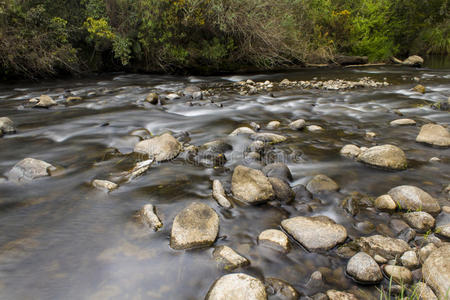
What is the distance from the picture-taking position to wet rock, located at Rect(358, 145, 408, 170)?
120 inches

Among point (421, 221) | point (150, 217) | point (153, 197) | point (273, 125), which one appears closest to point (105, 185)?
point (153, 197)

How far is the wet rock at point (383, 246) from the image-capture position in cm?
186

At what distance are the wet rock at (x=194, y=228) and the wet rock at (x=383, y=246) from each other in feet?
3.39

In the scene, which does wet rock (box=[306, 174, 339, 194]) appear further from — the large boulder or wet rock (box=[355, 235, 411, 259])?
the large boulder

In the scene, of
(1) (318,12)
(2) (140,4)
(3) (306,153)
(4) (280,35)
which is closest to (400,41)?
(1) (318,12)

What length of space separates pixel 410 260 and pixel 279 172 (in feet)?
4.49

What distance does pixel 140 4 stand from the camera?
9805 millimetres

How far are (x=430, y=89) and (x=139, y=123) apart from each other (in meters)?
7.85

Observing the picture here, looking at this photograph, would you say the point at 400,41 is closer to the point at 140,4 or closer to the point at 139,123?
the point at 140,4

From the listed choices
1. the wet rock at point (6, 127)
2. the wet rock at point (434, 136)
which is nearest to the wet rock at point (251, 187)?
the wet rock at point (434, 136)

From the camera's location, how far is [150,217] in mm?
2209

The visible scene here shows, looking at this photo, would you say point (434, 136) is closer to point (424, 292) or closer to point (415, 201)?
point (415, 201)

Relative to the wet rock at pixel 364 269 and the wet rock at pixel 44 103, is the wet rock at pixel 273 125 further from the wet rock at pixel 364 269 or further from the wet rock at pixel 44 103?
the wet rock at pixel 44 103

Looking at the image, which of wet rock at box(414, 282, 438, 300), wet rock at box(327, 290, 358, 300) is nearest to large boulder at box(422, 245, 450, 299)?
wet rock at box(414, 282, 438, 300)
